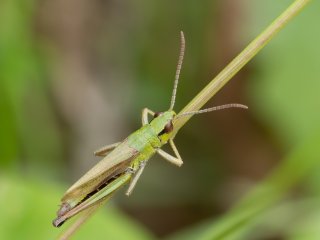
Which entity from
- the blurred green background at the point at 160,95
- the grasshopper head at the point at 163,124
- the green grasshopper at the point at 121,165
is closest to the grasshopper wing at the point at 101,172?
the green grasshopper at the point at 121,165

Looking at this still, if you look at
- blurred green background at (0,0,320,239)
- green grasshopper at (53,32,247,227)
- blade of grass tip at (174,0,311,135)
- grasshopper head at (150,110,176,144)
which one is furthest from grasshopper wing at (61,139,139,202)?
blurred green background at (0,0,320,239)

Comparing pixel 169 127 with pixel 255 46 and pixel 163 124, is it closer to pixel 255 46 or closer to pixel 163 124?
pixel 163 124

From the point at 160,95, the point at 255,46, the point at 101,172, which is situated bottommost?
the point at 255,46

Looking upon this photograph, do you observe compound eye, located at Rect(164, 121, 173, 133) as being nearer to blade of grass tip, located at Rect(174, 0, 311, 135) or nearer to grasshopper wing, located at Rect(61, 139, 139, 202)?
grasshopper wing, located at Rect(61, 139, 139, 202)

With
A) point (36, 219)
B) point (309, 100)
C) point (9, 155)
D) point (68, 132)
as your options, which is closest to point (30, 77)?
point (68, 132)

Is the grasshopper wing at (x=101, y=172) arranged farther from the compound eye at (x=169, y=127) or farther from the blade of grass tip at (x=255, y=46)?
the blade of grass tip at (x=255, y=46)

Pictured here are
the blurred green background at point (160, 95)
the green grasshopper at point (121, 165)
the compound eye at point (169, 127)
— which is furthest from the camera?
the blurred green background at point (160, 95)

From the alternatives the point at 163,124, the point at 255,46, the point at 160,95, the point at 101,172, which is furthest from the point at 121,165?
the point at 160,95
